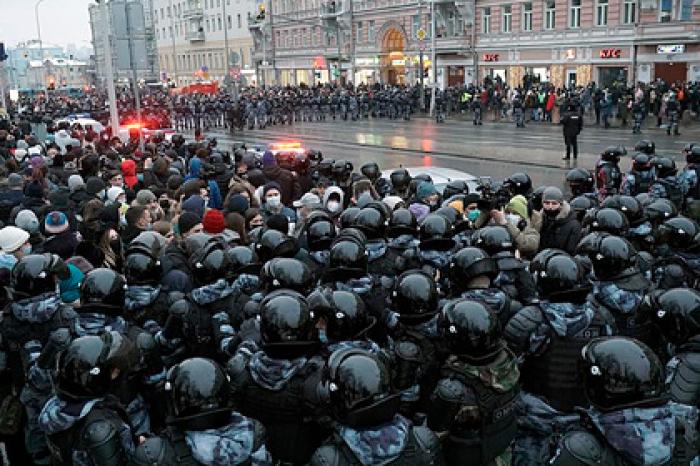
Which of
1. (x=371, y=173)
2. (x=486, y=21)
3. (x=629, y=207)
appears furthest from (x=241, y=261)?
(x=486, y=21)

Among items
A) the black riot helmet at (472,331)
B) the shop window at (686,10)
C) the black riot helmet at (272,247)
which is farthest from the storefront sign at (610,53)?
the black riot helmet at (472,331)

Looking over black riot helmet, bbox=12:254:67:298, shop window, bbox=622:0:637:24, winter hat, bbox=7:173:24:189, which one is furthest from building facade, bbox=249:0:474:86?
black riot helmet, bbox=12:254:67:298

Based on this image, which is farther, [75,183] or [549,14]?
[549,14]

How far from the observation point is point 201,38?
85750mm

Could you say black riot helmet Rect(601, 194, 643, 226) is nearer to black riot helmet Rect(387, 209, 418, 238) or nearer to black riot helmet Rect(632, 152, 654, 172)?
black riot helmet Rect(387, 209, 418, 238)

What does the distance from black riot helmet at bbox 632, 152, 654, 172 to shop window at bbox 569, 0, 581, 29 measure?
29.5 m

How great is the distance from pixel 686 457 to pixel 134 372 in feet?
9.13

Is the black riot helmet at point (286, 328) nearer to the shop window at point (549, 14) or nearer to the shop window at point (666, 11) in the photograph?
the shop window at point (666, 11)

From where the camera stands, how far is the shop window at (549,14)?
37.7m

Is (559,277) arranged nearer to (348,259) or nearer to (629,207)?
(348,259)

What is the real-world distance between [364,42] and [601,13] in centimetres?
2403

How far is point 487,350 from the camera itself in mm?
3416

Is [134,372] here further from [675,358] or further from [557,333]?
[675,358]

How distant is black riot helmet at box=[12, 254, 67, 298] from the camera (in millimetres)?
4555
